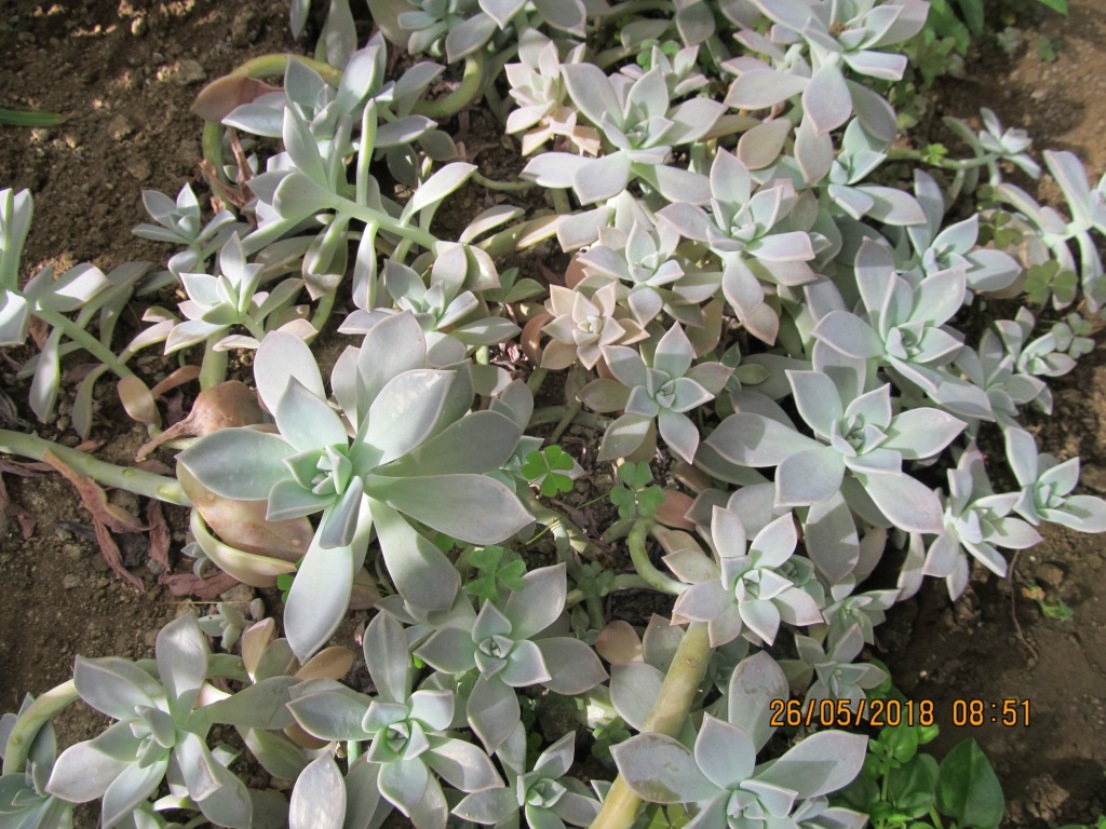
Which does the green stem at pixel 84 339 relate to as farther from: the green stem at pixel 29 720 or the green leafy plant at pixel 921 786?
the green leafy plant at pixel 921 786

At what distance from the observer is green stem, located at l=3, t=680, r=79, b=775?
123 cm

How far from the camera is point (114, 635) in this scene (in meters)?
1.46

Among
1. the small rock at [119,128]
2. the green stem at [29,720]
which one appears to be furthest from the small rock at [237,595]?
the small rock at [119,128]

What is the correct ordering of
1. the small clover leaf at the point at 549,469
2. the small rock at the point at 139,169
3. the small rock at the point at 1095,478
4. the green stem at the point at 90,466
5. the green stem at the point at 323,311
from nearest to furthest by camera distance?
the small clover leaf at the point at 549,469 < the green stem at the point at 90,466 < the green stem at the point at 323,311 < the small rock at the point at 1095,478 < the small rock at the point at 139,169

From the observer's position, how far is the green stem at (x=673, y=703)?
117 cm

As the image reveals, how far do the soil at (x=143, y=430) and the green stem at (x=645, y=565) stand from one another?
0.51 m

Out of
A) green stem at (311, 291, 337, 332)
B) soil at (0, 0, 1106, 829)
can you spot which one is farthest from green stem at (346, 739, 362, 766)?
green stem at (311, 291, 337, 332)

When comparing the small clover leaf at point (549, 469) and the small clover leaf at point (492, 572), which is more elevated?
the small clover leaf at point (549, 469)

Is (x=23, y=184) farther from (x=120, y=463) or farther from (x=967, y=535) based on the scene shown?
(x=967, y=535)

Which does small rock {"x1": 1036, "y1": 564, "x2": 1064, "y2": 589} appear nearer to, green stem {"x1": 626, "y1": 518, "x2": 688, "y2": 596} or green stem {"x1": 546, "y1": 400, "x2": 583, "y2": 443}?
green stem {"x1": 626, "y1": 518, "x2": 688, "y2": 596}

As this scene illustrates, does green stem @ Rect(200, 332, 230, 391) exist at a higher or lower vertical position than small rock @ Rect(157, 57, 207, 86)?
lower

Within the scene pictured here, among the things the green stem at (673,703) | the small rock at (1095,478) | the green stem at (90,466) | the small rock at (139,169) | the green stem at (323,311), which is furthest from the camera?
the small rock at (139,169)

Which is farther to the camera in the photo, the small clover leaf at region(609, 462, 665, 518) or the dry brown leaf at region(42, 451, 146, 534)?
the dry brown leaf at region(42, 451, 146, 534)

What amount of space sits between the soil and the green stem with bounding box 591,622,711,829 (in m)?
0.50
